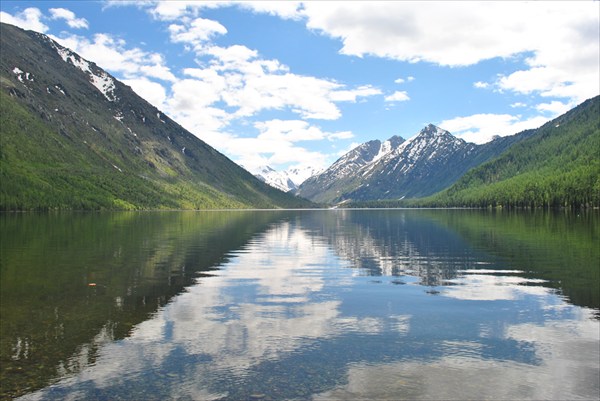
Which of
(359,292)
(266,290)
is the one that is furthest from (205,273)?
(359,292)

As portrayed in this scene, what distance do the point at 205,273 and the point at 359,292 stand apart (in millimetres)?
15075

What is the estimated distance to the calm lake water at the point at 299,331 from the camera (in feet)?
52.9

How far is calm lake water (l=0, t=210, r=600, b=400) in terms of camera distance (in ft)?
52.9

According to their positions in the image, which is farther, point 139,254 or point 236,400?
point 139,254

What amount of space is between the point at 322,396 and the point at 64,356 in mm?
10483

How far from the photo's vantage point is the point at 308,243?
244ft

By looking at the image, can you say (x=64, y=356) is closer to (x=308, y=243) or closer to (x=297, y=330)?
(x=297, y=330)

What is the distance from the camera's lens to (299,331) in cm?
2289

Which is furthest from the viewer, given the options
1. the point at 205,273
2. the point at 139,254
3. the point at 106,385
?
the point at 139,254

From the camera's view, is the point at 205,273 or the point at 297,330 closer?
the point at 297,330

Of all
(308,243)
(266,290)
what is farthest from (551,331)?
(308,243)

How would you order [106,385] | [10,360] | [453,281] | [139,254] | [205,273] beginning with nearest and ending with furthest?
[106,385], [10,360], [453,281], [205,273], [139,254]

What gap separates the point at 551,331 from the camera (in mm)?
22500

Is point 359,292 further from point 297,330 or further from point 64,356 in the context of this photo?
point 64,356
